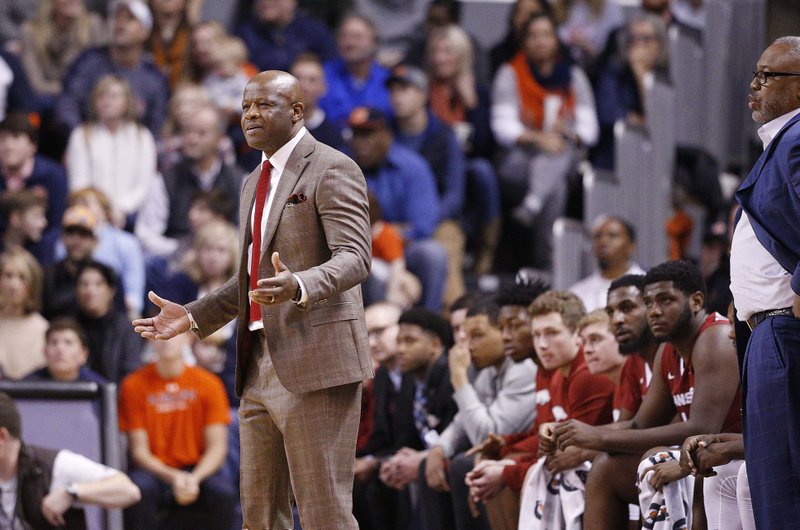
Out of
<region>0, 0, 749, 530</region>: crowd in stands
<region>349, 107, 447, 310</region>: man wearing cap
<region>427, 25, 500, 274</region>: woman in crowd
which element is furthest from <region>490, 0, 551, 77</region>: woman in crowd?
<region>349, 107, 447, 310</region>: man wearing cap

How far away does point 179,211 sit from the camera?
31.2ft

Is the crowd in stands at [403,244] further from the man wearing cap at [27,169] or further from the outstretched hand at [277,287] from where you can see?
the outstretched hand at [277,287]

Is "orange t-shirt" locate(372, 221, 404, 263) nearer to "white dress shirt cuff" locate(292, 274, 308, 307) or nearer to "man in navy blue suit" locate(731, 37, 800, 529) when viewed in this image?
"man in navy blue suit" locate(731, 37, 800, 529)

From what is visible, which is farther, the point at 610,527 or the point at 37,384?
the point at 37,384

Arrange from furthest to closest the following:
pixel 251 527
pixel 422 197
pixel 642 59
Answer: pixel 642 59 → pixel 422 197 → pixel 251 527

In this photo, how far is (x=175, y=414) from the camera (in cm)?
775

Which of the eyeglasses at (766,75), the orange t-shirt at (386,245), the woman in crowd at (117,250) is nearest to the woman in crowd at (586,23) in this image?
the orange t-shirt at (386,245)

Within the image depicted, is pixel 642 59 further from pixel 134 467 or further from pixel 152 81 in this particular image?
pixel 134 467

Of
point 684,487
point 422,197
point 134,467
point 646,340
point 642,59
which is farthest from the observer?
point 642,59

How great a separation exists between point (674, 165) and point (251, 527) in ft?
20.1

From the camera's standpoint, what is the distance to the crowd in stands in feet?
17.9

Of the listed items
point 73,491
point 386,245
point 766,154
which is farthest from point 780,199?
point 386,245

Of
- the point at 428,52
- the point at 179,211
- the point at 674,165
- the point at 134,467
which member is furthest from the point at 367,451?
the point at 428,52

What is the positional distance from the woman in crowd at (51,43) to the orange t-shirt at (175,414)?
11.2 feet
